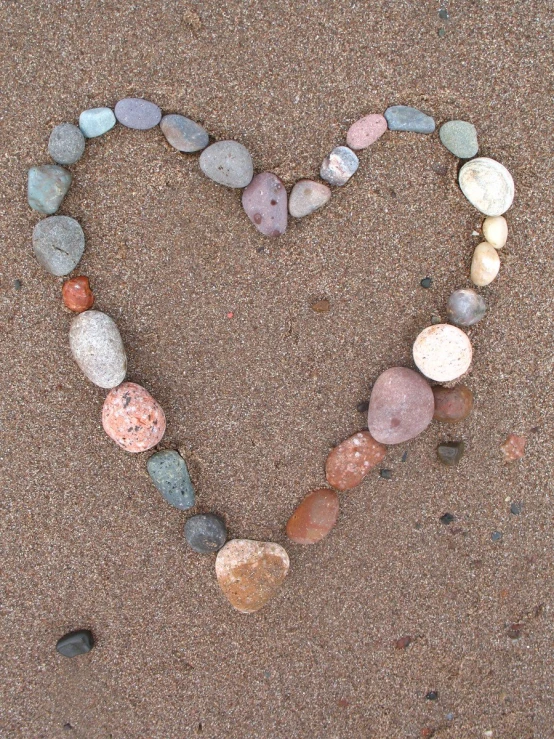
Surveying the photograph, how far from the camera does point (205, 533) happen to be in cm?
185

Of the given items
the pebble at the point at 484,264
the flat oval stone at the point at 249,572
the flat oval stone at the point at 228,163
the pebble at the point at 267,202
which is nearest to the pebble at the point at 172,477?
the flat oval stone at the point at 249,572

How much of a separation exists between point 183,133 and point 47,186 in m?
0.46

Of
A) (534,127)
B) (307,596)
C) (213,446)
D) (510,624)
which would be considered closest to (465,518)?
(510,624)

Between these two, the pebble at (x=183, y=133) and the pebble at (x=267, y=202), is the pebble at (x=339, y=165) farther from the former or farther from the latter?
the pebble at (x=183, y=133)

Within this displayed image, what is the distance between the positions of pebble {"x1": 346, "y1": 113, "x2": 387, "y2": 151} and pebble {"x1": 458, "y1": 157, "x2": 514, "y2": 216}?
307 millimetres

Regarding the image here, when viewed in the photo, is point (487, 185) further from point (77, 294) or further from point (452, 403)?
point (77, 294)

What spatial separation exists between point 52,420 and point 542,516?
1.74 m

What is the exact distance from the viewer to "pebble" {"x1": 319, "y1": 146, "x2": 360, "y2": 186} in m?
1.78

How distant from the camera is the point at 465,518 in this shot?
1.97 meters

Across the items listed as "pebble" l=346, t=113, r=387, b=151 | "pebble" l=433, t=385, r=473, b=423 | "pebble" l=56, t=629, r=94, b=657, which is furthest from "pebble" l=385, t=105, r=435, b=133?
"pebble" l=56, t=629, r=94, b=657

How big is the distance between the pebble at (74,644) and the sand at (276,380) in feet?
0.14

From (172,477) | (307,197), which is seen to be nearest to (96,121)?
(307,197)

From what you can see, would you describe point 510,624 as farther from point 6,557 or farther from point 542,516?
point 6,557

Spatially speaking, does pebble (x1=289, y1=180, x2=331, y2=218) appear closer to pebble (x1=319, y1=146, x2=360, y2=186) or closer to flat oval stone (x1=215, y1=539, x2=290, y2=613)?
pebble (x1=319, y1=146, x2=360, y2=186)
